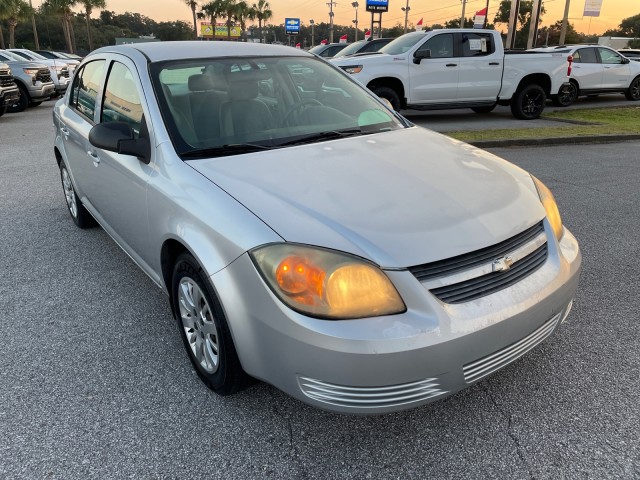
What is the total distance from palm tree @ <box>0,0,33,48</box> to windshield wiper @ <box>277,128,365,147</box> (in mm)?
44085

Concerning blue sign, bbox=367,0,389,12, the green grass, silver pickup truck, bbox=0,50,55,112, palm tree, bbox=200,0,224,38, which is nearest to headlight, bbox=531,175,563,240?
the green grass

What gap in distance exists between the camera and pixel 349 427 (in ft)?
7.37

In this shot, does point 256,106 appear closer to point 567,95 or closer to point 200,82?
point 200,82

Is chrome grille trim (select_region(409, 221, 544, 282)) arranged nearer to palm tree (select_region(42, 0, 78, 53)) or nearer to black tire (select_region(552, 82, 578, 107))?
black tire (select_region(552, 82, 578, 107))

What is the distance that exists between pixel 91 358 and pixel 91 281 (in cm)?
108

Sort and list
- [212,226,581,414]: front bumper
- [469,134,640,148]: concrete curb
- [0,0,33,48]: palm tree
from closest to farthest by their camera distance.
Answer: [212,226,581,414]: front bumper < [469,134,640,148]: concrete curb < [0,0,33,48]: palm tree

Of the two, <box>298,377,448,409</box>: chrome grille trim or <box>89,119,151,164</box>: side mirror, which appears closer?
<box>298,377,448,409</box>: chrome grille trim

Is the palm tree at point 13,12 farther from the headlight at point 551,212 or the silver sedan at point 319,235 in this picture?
the headlight at point 551,212

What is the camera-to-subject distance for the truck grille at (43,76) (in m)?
14.2

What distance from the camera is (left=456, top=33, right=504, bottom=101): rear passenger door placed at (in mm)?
11016

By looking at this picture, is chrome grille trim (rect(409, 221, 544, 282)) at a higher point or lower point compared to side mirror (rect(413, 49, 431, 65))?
lower

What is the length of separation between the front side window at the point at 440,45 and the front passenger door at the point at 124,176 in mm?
8866

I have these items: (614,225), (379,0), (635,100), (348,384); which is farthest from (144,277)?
(379,0)

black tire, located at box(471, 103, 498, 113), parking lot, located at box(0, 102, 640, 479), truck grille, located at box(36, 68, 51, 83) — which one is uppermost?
truck grille, located at box(36, 68, 51, 83)
